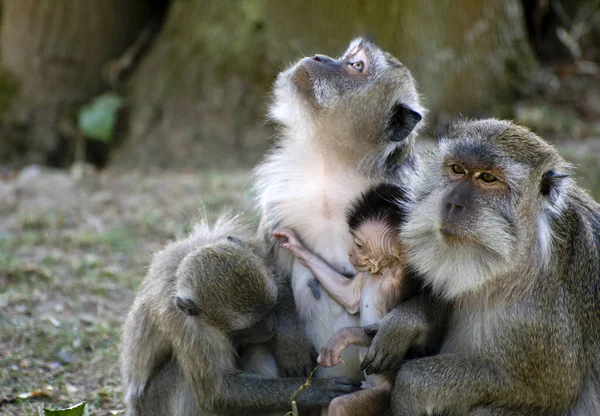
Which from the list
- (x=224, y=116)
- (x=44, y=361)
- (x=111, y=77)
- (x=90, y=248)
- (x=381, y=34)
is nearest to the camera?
(x=44, y=361)

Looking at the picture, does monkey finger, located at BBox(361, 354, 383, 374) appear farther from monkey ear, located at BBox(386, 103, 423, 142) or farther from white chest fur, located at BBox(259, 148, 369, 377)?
monkey ear, located at BBox(386, 103, 423, 142)

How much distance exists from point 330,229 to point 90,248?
3.80m

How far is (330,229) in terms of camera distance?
4902mm

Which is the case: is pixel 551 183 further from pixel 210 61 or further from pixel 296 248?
pixel 210 61

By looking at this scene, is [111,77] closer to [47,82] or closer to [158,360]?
[47,82]

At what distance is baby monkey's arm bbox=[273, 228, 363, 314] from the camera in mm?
4688

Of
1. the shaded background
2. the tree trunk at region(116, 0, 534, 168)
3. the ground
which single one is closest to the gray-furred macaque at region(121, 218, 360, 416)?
the ground

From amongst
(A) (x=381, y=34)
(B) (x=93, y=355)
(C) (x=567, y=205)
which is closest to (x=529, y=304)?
(C) (x=567, y=205)

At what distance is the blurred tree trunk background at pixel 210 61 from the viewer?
→ 393 inches

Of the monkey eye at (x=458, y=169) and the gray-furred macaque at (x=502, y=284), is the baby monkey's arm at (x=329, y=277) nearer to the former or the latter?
the gray-furred macaque at (x=502, y=284)

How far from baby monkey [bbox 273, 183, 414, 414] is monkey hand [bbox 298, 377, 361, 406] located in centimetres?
8

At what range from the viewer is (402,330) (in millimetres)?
4309

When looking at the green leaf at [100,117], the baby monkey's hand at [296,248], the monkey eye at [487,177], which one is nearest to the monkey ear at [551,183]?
the monkey eye at [487,177]

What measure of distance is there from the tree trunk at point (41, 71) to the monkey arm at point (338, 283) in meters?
6.93
